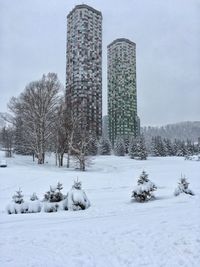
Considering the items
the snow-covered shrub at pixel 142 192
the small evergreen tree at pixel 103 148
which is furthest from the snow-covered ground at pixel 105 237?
the small evergreen tree at pixel 103 148

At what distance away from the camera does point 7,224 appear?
35.3ft

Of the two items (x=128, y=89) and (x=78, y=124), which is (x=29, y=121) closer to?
(x=78, y=124)

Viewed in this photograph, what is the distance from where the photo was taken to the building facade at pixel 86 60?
317ft

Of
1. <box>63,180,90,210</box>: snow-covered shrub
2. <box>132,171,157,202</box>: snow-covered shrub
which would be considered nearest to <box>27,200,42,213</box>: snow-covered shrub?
<box>63,180,90,210</box>: snow-covered shrub

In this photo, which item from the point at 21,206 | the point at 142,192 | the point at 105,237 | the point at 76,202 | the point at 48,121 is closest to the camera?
the point at 105,237

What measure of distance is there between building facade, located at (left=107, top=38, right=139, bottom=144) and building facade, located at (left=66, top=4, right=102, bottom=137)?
2047 centimetres

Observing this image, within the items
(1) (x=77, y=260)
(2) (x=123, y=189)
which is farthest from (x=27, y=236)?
(2) (x=123, y=189)

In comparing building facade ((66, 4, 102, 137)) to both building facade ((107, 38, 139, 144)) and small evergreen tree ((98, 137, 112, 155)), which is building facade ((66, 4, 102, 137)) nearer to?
small evergreen tree ((98, 137, 112, 155))

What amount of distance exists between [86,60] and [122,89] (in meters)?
28.9

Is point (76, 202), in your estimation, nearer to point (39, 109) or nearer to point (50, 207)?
point (50, 207)

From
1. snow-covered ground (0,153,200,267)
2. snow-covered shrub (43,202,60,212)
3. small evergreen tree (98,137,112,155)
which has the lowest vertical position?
snow-covered shrub (43,202,60,212)

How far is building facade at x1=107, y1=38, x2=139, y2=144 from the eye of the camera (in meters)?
122

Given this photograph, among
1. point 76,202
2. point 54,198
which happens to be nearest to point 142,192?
point 76,202

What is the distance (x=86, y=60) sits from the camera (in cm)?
10019
